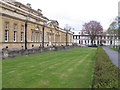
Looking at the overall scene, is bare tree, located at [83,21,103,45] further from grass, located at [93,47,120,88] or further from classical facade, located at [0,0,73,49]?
grass, located at [93,47,120,88]

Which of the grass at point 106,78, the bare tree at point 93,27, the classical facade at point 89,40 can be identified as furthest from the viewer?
the classical facade at point 89,40

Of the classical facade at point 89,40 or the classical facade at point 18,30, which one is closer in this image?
the classical facade at point 18,30

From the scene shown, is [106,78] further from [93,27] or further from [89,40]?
[89,40]

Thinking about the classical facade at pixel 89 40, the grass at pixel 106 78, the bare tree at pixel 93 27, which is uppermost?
the bare tree at pixel 93 27

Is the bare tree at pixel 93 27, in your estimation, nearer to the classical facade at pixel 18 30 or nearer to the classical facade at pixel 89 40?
the classical facade at pixel 89 40

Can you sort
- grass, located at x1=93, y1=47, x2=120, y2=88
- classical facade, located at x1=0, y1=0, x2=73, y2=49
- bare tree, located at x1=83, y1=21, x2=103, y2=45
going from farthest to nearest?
bare tree, located at x1=83, y1=21, x2=103, y2=45
classical facade, located at x1=0, y1=0, x2=73, y2=49
grass, located at x1=93, y1=47, x2=120, y2=88

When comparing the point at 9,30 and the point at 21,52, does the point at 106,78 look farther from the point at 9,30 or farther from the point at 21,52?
the point at 9,30

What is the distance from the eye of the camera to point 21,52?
1917 cm

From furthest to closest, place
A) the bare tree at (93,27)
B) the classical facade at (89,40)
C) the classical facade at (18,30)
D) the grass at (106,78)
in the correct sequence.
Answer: the classical facade at (89,40), the bare tree at (93,27), the classical facade at (18,30), the grass at (106,78)

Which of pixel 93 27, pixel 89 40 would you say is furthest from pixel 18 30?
pixel 89 40

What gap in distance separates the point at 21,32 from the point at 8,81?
21019 millimetres

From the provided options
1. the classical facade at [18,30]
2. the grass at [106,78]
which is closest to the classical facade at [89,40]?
the classical facade at [18,30]

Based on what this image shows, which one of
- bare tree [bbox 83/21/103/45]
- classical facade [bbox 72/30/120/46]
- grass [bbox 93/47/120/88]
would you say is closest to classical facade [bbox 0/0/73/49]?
grass [bbox 93/47/120/88]

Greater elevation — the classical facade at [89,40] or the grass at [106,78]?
the classical facade at [89,40]
